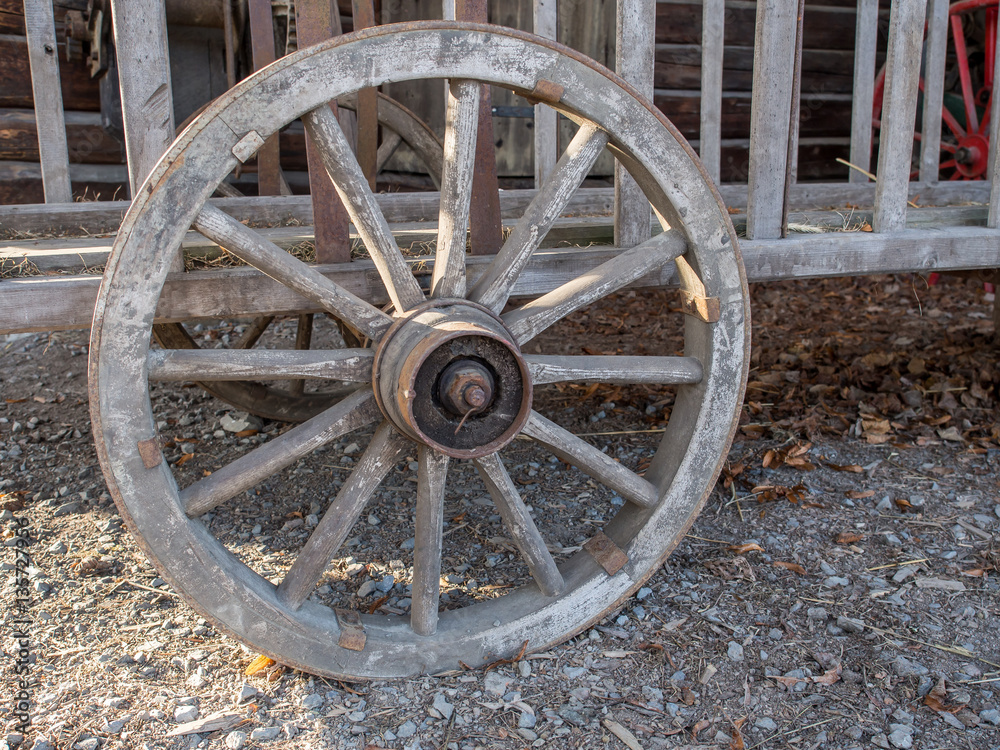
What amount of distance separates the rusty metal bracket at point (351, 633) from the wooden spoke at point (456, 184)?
79 cm

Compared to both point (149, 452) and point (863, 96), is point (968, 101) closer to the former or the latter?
point (863, 96)

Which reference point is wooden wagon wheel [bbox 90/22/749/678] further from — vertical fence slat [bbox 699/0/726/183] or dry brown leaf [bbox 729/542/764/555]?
vertical fence slat [bbox 699/0/726/183]

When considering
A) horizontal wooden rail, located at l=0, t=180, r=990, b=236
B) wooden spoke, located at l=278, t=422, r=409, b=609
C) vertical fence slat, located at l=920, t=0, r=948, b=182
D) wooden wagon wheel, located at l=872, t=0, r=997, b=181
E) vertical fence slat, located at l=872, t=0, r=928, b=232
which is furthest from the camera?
wooden wagon wheel, located at l=872, t=0, r=997, b=181

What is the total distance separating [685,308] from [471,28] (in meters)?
0.88

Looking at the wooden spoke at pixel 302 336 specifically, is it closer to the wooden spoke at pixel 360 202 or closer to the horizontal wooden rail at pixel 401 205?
the horizontal wooden rail at pixel 401 205

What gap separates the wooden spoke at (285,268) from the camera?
174 centimetres

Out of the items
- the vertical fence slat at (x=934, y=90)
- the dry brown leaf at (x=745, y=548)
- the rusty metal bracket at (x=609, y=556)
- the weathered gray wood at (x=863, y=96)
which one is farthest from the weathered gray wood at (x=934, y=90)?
the rusty metal bracket at (x=609, y=556)

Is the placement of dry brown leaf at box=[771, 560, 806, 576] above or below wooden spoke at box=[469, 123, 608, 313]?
below

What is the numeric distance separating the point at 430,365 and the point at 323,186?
0.62 m

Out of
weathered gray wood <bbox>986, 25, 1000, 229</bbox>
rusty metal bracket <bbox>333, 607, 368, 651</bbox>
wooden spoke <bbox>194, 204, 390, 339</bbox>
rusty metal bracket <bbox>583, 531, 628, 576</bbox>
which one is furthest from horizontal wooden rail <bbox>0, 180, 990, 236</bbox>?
rusty metal bracket <bbox>583, 531, 628, 576</bbox>

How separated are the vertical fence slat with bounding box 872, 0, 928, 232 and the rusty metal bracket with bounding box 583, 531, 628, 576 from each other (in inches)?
56.7

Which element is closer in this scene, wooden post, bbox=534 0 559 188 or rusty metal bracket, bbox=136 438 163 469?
rusty metal bracket, bbox=136 438 163 469

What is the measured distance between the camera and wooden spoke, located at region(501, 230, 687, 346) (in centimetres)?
202

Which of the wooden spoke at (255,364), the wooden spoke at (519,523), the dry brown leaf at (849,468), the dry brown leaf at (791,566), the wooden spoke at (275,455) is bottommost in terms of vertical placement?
the dry brown leaf at (791,566)
